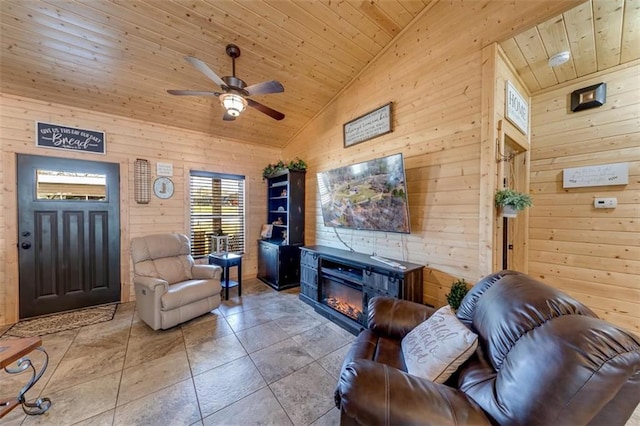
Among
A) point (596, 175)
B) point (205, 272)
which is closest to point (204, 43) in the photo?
point (205, 272)

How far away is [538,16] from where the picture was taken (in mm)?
1888

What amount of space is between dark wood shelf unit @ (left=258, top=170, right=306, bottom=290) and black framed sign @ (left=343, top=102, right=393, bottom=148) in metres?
1.19

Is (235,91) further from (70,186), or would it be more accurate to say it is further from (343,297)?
(70,186)

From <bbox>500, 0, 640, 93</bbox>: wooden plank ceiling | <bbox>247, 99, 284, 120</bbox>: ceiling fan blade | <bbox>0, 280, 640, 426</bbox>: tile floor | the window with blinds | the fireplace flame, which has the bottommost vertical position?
<bbox>0, 280, 640, 426</bbox>: tile floor

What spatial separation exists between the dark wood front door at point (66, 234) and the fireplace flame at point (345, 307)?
124 inches

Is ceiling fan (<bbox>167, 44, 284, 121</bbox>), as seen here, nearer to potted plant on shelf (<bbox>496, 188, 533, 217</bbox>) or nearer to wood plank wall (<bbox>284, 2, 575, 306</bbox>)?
wood plank wall (<bbox>284, 2, 575, 306</bbox>)

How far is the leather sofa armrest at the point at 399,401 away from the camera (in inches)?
35.2

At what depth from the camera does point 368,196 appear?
2.85 m

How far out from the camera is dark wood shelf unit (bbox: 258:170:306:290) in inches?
159

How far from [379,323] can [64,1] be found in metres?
3.78

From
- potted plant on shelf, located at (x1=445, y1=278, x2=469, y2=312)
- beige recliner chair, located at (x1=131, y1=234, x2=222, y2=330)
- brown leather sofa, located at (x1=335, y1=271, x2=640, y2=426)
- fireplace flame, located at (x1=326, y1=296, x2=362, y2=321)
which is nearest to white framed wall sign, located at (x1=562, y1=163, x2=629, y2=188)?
potted plant on shelf, located at (x1=445, y1=278, x2=469, y2=312)

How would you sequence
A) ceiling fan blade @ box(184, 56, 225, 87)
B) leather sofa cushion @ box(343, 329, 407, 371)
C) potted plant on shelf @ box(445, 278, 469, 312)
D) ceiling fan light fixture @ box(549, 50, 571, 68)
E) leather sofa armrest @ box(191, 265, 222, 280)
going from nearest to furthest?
leather sofa cushion @ box(343, 329, 407, 371) → ceiling fan blade @ box(184, 56, 225, 87) → potted plant on shelf @ box(445, 278, 469, 312) → ceiling fan light fixture @ box(549, 50, 571, 68) → leather sofa armrest @ box(191, 265, 222, 280)

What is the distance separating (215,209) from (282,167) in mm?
1487

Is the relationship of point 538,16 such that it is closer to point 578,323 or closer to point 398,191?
point 398,191
